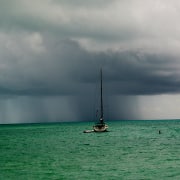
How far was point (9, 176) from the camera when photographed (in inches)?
1471

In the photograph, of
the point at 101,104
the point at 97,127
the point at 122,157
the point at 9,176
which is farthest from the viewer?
the point at 97,127

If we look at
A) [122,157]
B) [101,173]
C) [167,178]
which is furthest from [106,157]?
[167,178]

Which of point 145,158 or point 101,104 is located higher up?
point 101,104

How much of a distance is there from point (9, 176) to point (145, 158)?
19.2 m

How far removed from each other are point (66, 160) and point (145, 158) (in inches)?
408

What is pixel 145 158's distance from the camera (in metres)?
48.9

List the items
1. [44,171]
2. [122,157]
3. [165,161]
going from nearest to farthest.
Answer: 1. [44,171]
2. [165,161]
3. [122,157]

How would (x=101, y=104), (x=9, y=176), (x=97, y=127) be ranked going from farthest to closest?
(x=97, y=127)
(x=101, y=104)
(x=9, y=176)

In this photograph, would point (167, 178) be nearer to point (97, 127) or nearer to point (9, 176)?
point (9, 176)

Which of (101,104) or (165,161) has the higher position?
(101,104)

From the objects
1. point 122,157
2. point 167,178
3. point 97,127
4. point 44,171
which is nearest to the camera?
point 167,178

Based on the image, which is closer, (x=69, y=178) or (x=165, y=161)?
(x=69, y=178)

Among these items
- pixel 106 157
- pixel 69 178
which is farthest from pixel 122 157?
pixel 69 178

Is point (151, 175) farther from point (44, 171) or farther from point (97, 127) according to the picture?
point (97, 127)
